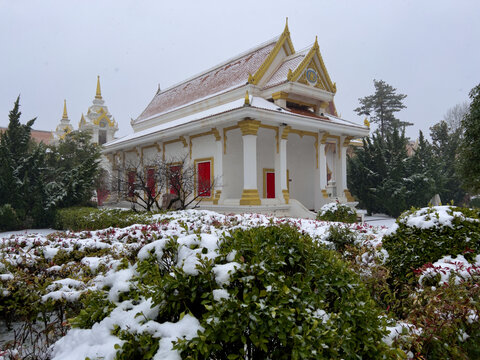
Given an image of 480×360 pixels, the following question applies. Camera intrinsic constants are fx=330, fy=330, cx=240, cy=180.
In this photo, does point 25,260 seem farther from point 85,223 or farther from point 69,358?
point 85,223

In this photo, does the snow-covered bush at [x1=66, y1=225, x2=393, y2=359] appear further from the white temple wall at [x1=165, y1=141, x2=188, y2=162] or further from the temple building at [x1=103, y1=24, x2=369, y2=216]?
the white temple wall at [x1=165, y1=141, x2=188, y2=162]

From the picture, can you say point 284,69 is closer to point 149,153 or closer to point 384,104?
point 149,153

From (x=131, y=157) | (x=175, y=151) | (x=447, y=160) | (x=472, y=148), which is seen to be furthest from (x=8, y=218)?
(x=447, y=160)

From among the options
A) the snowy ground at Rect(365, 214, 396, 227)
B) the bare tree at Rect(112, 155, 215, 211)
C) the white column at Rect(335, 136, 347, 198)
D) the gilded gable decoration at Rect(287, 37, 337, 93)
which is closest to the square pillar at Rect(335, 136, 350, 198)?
the white column at Rect(335, 136, 347, 198)

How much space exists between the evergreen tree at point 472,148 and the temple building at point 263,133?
4185 millimetres

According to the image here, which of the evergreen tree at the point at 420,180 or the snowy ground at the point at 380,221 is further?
the evergreen tree at the point at 420,180

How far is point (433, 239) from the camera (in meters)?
3.87

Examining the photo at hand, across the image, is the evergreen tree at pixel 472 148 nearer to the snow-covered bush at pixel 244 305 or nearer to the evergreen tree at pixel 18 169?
the snow-covered bush at pixel 244 305

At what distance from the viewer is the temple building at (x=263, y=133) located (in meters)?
12.4

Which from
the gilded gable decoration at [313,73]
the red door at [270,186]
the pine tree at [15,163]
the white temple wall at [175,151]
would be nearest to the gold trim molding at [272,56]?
the gilded gable decoration at [313,73]

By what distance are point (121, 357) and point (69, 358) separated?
0.45 meters

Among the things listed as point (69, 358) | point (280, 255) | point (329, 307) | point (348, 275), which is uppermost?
point (280, 255)

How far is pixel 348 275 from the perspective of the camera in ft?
7.20

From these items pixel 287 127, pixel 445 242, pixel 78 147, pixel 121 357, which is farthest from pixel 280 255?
pixel 78 147
